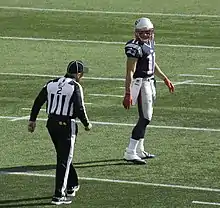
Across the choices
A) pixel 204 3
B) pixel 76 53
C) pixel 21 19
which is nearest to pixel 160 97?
pixel 76 53

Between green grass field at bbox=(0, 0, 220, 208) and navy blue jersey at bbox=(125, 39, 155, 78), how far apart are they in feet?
4.31

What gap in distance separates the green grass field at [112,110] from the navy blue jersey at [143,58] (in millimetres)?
1312

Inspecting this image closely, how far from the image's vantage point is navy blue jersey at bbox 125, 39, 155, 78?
14700 mm

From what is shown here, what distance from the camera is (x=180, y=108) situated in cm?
1881

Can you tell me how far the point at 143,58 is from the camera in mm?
14867

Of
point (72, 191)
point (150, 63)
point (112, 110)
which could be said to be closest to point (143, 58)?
point (150, 63)

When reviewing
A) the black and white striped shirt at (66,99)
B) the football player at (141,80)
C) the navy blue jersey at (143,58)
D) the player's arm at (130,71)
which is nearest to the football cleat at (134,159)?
the football player at (141,80)

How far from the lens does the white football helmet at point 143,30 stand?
47.9ft

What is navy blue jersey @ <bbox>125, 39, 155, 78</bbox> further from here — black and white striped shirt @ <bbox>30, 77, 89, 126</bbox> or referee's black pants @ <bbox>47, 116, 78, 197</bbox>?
referee's black pants @ <bbox>47, 116, 78, 197</bbox>

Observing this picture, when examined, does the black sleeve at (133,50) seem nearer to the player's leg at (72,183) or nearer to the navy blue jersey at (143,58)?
the navy blue jersey at (143,58)

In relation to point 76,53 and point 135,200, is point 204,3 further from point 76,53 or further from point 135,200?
point 135,200

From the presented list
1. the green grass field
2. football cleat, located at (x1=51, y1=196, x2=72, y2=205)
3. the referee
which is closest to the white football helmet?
the green grass field

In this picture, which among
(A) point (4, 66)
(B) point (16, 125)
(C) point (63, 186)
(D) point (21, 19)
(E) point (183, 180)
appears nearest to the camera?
(C) point (63, 186)

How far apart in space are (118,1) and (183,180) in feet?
71.7
